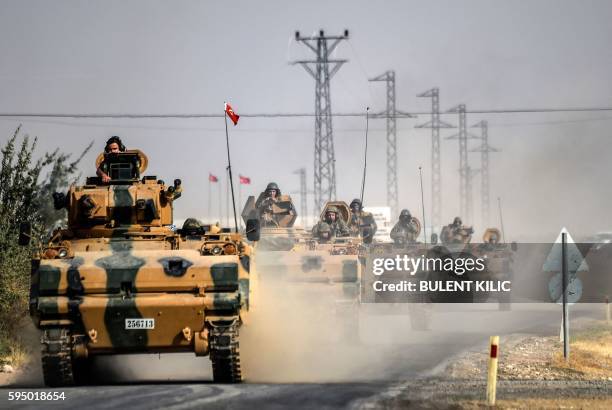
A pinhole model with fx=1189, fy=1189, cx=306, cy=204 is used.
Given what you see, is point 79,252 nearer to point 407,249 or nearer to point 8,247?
point 8,247

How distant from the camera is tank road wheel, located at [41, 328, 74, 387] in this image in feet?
58.3

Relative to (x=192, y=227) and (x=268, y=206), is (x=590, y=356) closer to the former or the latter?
(x=192, y=227)

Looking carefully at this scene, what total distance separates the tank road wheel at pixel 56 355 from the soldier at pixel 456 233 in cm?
2565

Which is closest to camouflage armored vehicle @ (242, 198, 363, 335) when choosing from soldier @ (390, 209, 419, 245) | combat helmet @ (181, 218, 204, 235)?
combat helmet @ (181, 218, 204, 235)

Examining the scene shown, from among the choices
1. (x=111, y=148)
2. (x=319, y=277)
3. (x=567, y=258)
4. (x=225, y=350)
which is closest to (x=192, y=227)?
(x=225, y=350)

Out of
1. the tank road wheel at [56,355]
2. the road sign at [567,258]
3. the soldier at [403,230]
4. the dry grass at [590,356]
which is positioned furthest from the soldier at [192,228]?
the soldier at [403,230]

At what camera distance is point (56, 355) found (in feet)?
58.5

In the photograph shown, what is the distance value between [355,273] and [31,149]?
25.0ft

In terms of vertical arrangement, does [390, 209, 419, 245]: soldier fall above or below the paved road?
above

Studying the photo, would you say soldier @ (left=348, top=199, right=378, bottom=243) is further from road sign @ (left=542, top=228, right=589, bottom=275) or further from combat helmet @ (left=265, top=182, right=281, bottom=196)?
road sign @ (left=542, top=228, right=589, bottom=275)

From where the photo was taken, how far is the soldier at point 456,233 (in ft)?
138

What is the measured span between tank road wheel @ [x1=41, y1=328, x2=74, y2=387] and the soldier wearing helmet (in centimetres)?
1477

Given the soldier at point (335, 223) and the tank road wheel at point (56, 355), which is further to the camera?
the soldier at point (335, 223)

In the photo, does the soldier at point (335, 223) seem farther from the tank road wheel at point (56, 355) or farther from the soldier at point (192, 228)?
the tank road wheel at point (56, 355)
